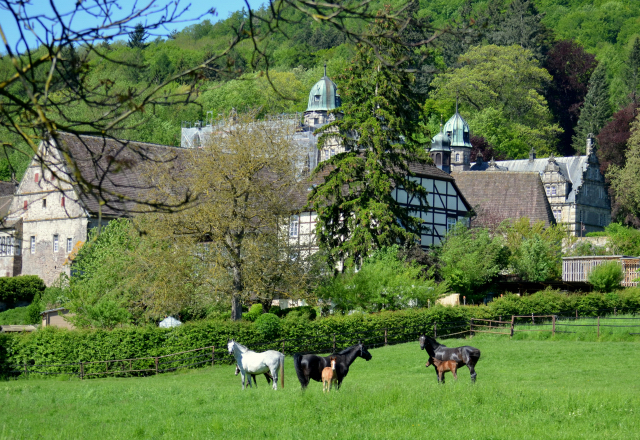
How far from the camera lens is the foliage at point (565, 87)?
11519 cm

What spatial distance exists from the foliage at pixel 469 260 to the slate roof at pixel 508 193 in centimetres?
2850

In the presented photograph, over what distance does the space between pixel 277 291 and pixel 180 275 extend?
477cm

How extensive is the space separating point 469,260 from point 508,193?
119 ft

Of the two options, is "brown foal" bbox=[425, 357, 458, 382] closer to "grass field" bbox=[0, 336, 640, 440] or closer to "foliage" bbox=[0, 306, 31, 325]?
"grass field" bbox=[0, 336, 640, 440]

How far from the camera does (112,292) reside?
38312 mm

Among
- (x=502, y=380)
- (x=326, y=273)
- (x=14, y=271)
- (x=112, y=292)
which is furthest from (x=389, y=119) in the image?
(x=14, y=271)

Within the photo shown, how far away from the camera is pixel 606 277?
44500 millimetres

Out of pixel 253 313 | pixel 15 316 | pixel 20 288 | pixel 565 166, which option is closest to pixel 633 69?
pixel 565 166

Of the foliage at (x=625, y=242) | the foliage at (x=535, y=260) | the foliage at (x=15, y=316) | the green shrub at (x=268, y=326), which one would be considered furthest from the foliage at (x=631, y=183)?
the foliage at (x=15, y=316)

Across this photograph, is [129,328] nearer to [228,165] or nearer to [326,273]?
[228,165]

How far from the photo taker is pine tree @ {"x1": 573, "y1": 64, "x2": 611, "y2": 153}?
10668cm

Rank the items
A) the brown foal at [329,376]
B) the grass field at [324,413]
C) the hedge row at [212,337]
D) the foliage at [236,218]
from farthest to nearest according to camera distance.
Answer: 1. the foliage at [236,218]
2. the hedge row at [212,337]
3. the brown foal at [329,376]
4. the grass field at [324,413]

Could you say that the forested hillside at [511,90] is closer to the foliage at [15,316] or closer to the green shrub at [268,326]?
the foliage at [15,316]

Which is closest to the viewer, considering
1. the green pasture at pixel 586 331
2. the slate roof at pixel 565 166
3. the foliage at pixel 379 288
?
the green pasture at pixel 586 331
